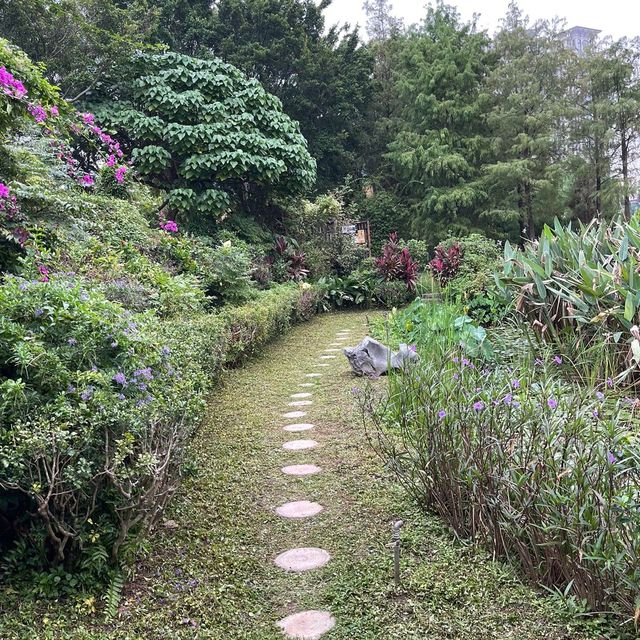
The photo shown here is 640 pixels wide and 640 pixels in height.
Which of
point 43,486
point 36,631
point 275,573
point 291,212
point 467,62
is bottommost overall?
point 275,573

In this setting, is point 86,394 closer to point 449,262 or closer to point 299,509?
point 299,509

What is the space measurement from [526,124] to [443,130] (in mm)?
2381

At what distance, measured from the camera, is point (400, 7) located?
70.0ft

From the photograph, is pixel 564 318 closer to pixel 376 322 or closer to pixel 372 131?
pixel 376 322

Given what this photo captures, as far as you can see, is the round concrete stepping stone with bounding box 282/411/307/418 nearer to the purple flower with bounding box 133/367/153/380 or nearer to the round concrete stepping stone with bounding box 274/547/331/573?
the round concrete stepping stone with bounding box 274/547/331/573

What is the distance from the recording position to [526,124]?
650 inches

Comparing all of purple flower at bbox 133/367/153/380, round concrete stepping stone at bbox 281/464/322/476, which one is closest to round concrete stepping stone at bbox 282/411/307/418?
round concrete stepping stone at bbox 281/464/322/476

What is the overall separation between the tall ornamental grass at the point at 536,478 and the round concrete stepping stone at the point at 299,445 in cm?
87

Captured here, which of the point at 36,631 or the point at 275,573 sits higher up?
the point at 36,631

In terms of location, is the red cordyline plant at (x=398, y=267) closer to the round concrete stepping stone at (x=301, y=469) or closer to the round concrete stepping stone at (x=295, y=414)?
the round concrete stepping stone at (x=295, y=414)

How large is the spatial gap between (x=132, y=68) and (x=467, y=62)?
37.3 ft

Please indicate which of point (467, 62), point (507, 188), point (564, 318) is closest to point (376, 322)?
point (564, 318)

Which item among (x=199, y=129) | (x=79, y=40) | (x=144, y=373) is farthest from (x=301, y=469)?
(x=79, y=40)

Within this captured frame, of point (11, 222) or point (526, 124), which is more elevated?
point (526, 124)
